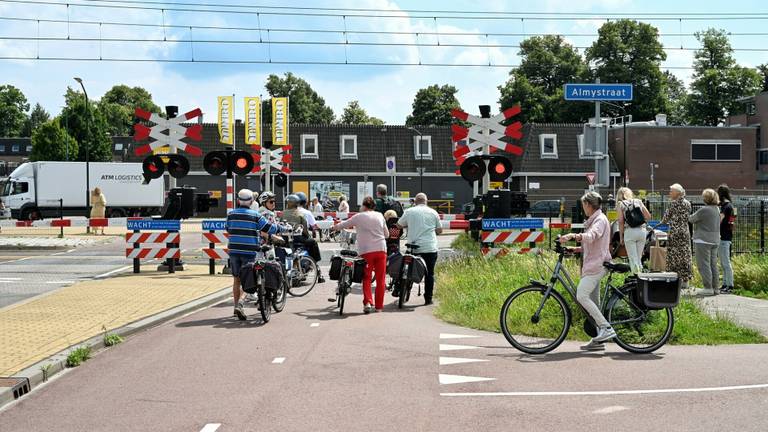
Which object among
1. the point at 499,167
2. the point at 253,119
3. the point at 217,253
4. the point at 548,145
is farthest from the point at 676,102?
the point at 217,253

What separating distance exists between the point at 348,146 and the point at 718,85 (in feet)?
115

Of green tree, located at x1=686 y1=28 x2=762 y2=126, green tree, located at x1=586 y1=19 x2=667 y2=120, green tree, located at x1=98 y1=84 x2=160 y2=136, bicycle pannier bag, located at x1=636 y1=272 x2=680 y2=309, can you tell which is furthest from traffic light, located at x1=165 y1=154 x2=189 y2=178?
green tree, located at x1=98 y1=84 x2=160 y2=136

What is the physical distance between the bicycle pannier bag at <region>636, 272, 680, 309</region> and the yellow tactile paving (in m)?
5.95

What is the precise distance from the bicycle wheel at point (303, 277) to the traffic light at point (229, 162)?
11.6 ft

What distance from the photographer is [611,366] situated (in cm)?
816

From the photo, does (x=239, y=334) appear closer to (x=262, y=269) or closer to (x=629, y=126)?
(x=262, y=269)

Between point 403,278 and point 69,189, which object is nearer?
point 403,278

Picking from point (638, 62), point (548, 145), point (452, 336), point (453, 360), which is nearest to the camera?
point (453, 360)

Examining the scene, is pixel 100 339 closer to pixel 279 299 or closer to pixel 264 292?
pixel 264 292

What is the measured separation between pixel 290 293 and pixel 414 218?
2719 mm

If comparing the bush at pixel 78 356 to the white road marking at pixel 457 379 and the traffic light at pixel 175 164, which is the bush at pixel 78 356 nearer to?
the white road marking at pixel 457 379

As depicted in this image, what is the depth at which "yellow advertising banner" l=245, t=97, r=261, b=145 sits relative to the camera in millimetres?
43897

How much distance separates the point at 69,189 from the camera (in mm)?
48750

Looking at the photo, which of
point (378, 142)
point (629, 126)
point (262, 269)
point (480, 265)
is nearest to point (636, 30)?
point (629, 126)
